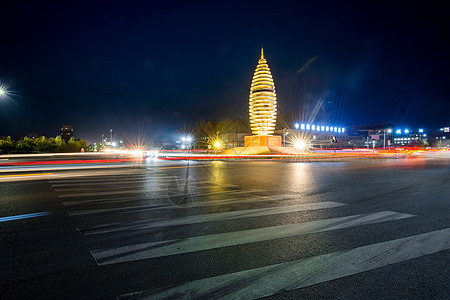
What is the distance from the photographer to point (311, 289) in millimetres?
2674

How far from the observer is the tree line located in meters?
42.3

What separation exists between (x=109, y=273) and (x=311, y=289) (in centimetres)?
235

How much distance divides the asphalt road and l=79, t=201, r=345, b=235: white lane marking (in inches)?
0.9

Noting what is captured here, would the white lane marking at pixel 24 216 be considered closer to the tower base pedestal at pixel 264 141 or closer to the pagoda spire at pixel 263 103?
the tower base pedestal at pixel 264 141

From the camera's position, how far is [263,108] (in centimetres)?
5747

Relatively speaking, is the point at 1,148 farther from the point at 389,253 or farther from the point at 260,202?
the point at 389,253

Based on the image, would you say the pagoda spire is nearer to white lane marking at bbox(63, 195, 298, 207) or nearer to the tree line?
the tree line

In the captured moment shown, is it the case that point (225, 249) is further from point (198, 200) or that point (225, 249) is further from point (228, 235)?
point (198, 200)

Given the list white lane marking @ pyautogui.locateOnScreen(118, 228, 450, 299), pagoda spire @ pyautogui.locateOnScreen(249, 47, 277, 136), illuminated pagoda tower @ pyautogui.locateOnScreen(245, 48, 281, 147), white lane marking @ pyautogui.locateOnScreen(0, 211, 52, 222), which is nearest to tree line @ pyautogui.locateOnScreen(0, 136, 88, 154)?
illuminated pagoda tower @ pyautogui.locateOnScreen(245, 48, 281, 147)

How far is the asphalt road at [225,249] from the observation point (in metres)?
2.71

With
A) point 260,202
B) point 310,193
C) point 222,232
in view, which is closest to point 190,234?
point 222,232

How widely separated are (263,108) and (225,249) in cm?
5555

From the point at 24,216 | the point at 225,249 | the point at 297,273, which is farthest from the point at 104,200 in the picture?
the point at 297,273

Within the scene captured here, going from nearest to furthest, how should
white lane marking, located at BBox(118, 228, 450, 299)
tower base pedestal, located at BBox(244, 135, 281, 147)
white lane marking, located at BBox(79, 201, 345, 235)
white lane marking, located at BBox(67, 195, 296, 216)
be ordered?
white lane marking, located at BBox(118, 228, 450, 299), white lane marking, located at BBox(79, 201, 345, 235), white lane marking, located at BBox(67, 195, 296, 216), tower base pedestal, located at BBox(244, 135, 281, 147)
